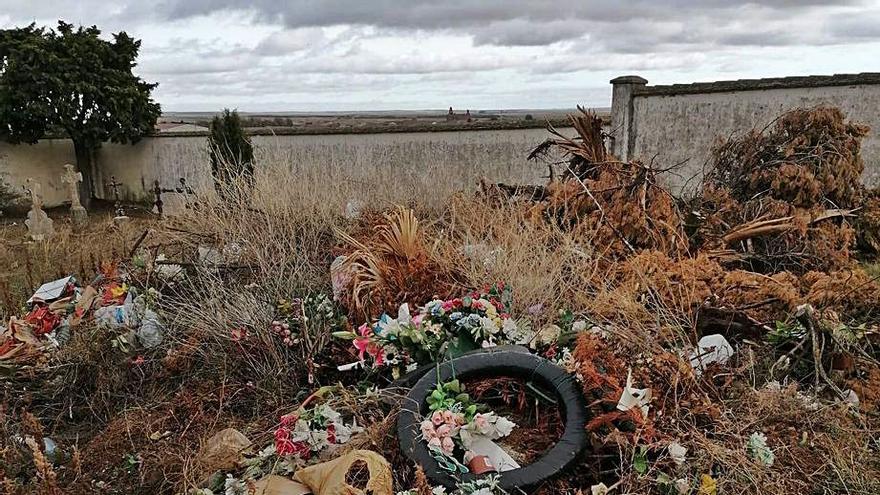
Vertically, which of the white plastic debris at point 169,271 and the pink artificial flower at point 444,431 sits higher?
the white plastic debris at point 169,271

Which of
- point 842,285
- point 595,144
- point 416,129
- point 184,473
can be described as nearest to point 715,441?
point 842,285

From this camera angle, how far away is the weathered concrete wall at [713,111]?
6.45 metres

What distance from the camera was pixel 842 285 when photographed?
326cm

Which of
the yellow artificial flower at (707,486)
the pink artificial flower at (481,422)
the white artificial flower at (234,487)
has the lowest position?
the white artificial flower at (234,487)

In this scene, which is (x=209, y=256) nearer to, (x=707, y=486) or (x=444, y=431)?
(x=444, y=431)

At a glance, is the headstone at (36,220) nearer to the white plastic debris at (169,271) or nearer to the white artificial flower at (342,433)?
the white plastic debris at (169,271)

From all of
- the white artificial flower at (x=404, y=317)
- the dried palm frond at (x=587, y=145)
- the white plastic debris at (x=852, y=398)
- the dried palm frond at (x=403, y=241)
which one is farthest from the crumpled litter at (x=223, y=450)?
the dried palm frond at (x=587, y=145)

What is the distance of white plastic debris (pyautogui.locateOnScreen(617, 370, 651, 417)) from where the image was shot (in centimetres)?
231

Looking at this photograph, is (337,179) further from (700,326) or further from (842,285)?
(842,285)

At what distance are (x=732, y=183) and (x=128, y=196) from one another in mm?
12909

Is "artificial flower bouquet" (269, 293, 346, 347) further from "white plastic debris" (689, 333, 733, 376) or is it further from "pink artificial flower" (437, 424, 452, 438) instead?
"white plastic debris" (689, 333, 733, 376)

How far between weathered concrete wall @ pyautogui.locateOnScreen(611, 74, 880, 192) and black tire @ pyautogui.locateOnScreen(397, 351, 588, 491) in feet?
16.5

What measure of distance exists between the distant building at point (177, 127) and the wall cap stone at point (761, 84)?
8.94 meters

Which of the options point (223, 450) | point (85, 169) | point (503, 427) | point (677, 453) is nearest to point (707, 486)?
point (677, 453)
